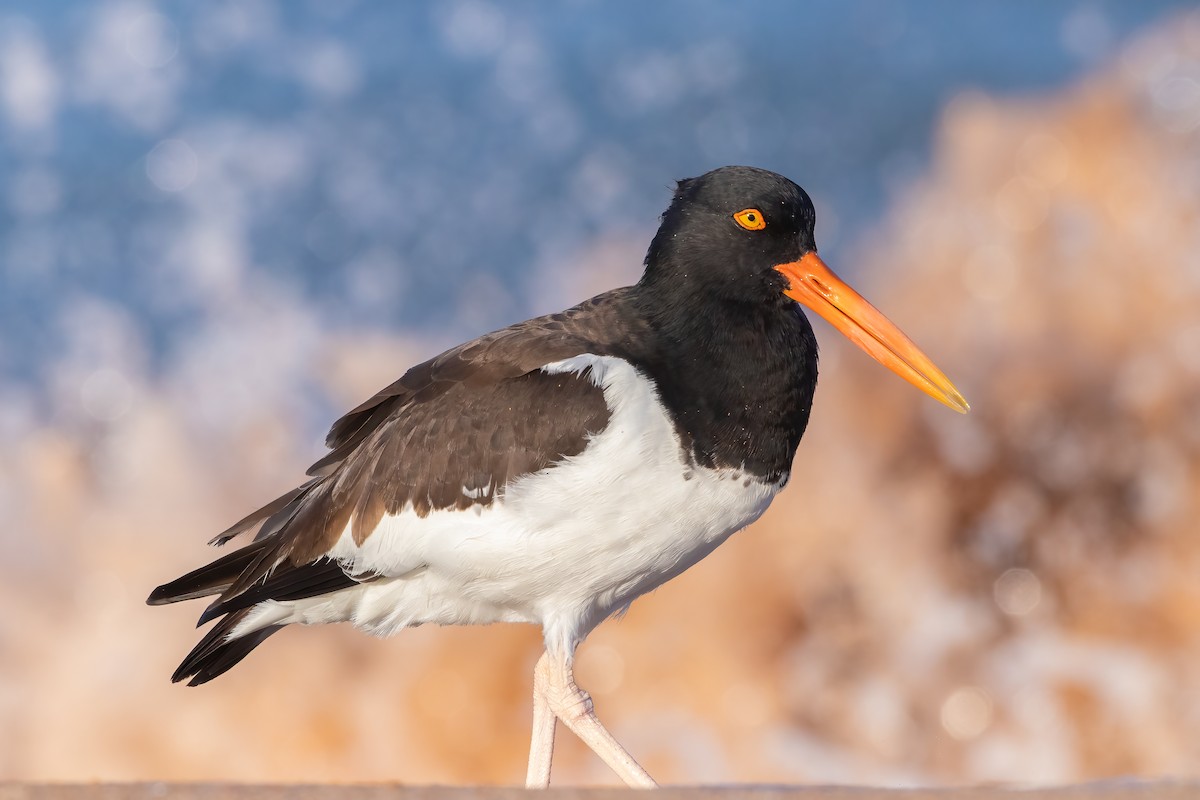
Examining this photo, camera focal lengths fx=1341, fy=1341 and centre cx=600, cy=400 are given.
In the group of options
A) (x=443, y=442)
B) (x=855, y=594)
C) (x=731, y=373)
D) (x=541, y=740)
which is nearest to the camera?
(x=731, y=373)

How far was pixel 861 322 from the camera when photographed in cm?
406

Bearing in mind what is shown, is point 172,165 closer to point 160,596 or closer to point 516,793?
point 160,596

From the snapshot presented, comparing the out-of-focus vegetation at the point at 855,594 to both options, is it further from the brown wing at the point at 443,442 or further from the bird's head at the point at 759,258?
the bird's head at the point at 759,258

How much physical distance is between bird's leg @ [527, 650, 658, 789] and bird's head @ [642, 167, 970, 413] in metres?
1.17

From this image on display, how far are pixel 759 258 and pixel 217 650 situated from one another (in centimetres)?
204

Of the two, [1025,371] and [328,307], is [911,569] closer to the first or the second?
[1025,371]

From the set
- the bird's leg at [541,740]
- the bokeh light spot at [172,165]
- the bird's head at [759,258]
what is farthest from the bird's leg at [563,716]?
the bokeh light spot at [172,165]

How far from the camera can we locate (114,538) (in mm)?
8852

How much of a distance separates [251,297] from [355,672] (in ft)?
16.7

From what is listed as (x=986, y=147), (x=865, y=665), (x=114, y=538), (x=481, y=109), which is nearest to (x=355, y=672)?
(x=114, y=538)

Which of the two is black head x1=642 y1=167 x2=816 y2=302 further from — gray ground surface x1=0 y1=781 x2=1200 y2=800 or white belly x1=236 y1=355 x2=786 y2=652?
gray ground surface x1=0 y1=781 x2=1200 y2=800

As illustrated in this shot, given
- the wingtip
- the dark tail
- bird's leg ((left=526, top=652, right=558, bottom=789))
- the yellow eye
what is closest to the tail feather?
the wingtip

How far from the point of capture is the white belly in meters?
3.54

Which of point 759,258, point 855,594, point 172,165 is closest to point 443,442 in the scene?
point 759,258
